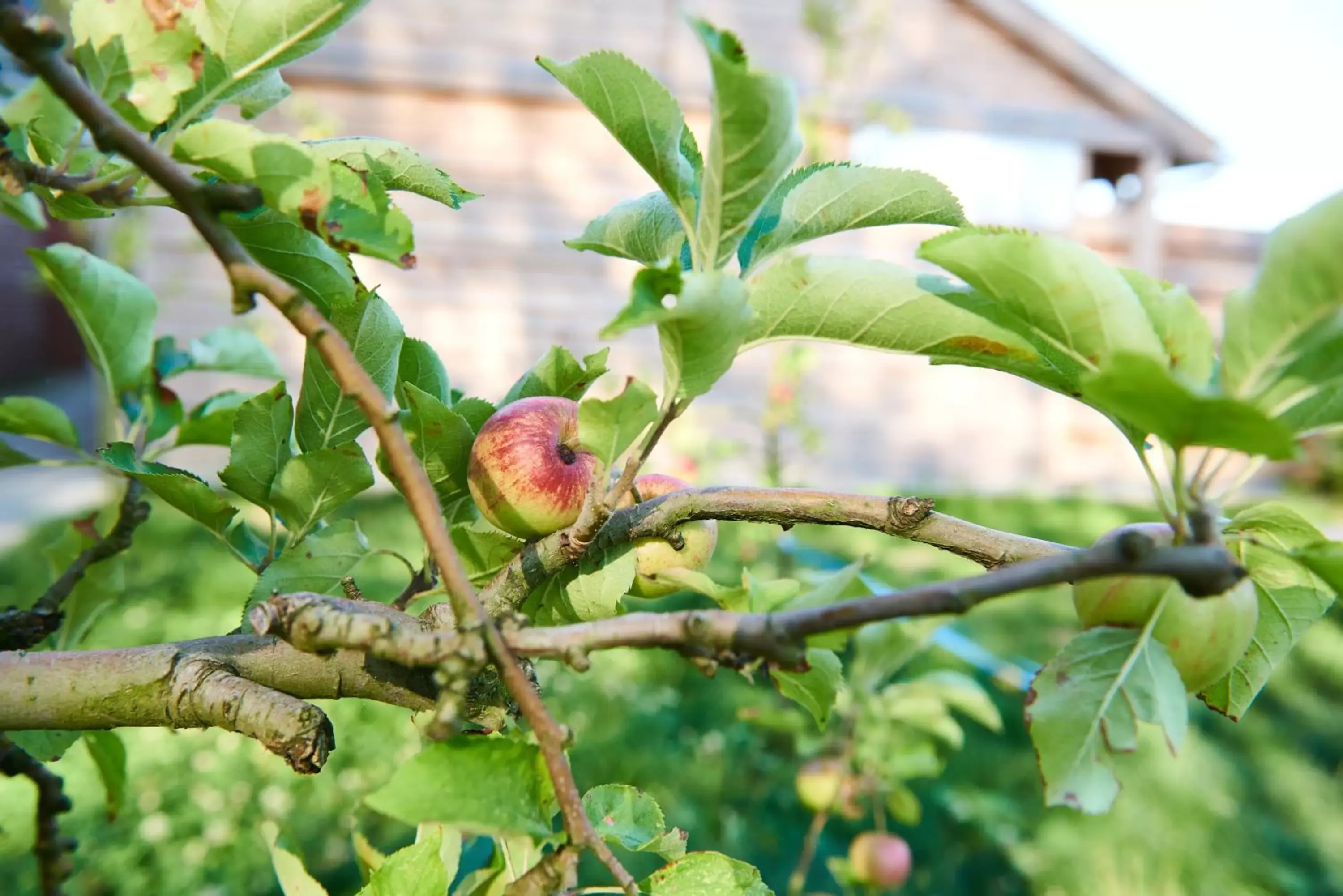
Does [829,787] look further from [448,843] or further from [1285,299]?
[1285,299]

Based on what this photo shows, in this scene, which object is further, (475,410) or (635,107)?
(475,410)

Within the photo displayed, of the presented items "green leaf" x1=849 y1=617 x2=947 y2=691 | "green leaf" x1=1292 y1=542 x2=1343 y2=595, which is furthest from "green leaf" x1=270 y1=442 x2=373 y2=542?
"green leaf" x1=849 y1=617 x2=947 y2=691

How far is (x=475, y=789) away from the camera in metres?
0.36

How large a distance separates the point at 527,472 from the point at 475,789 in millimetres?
188

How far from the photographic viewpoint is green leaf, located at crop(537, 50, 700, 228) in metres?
0.42

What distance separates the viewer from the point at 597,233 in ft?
1.62

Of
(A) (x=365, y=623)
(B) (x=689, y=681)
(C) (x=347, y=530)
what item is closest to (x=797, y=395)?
(B) (x=689, y=681)

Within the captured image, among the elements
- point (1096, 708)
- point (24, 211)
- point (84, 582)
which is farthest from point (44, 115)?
point (1096, 708)

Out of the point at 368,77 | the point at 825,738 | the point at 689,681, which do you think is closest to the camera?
the point at 825,738

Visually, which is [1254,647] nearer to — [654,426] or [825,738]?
[654,426]

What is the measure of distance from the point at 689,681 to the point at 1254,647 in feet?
7.80

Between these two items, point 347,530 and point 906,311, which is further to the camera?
point 347,530

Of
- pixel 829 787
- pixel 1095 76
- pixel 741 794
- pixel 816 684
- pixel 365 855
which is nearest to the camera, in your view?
pixel 816 684

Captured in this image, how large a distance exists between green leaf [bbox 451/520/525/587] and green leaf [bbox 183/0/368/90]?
0.27m
